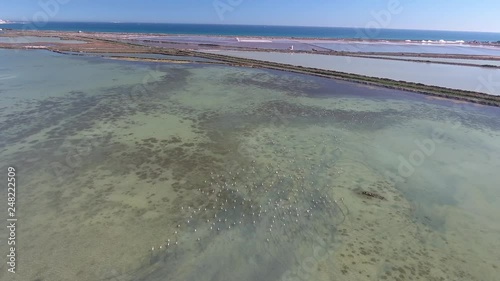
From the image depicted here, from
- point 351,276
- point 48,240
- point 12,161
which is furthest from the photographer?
point 12,161

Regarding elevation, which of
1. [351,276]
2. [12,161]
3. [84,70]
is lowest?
[351,276]

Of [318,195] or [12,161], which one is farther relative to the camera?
[12,161]

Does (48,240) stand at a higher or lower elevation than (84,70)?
lower

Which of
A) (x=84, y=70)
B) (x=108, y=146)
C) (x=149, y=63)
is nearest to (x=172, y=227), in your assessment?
(x=108, y=146)

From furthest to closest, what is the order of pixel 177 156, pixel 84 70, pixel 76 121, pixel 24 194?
pixel 84 70, pixel 76 121, pixel 177 156, pixel 24 194

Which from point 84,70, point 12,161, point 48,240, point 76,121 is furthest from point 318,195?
point 84,70

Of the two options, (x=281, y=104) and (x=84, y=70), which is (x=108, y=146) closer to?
(x=281, y=104)
